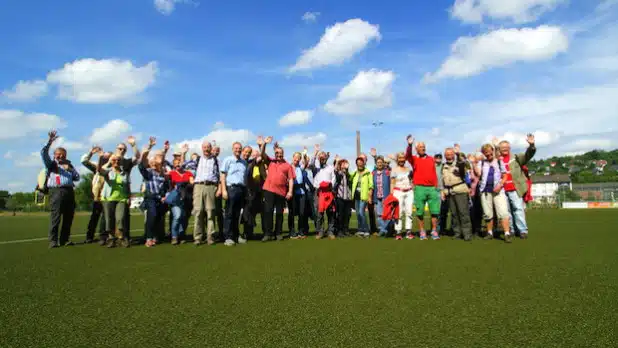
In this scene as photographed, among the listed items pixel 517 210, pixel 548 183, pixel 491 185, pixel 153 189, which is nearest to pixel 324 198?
pixel 491 185

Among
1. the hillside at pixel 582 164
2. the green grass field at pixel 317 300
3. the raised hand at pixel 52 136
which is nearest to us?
the green grass field at pixel 317 300

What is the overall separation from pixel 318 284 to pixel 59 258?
429cm

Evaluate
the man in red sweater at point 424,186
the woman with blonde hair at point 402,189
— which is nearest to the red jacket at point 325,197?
the woman with blonde hair at point 402,189

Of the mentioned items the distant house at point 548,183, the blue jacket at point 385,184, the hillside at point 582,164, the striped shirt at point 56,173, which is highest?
the hillside at point 582,164

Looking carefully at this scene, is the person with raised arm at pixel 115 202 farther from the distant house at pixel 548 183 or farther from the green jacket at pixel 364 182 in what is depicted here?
the distant house at pixel 548 183

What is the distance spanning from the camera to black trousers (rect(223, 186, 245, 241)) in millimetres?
7988

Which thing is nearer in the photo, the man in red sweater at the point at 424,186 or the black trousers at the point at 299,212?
the man in red sweater at the point at 424,186

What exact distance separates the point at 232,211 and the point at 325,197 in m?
2.19

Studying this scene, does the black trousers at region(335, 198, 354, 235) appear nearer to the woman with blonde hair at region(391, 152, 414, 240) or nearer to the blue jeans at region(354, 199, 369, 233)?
the blue jeans at region(354, 199, 369, 233)

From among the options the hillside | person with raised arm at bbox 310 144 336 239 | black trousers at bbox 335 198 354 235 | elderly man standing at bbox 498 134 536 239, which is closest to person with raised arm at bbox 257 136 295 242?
person with raised arm at bbox 310 144 336 239

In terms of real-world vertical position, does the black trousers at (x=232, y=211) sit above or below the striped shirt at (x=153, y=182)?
below

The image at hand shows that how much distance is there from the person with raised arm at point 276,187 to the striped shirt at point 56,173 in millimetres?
3649

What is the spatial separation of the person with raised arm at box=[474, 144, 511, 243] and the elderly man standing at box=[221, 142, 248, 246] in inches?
185

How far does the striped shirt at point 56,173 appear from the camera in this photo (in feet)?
24.8
